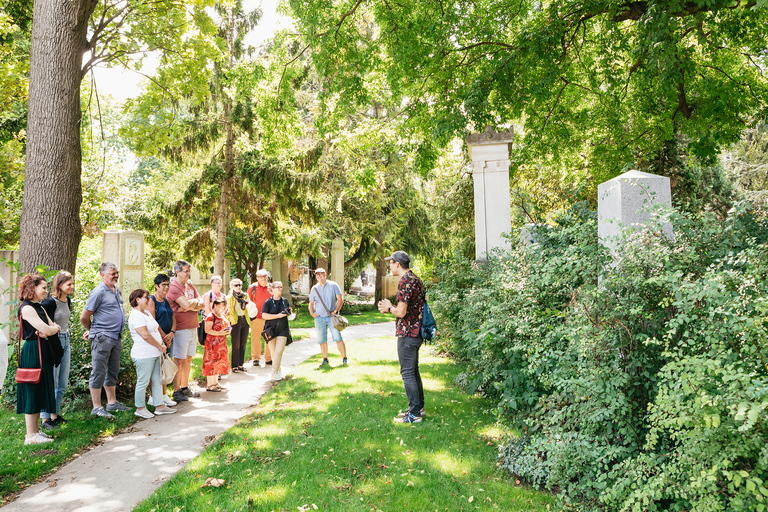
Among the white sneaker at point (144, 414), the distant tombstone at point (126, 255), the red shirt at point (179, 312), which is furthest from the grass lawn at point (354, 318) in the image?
the white sneaker at point (144, 414)

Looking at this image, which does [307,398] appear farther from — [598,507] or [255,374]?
[598,507]

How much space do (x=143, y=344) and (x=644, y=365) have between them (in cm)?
593

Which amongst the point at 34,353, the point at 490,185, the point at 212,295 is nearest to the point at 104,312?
the point at 34,353

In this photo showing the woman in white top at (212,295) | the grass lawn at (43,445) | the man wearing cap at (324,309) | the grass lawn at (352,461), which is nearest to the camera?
the grass lawn at (352,461)

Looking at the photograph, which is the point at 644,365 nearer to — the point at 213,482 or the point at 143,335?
the point at 213,482

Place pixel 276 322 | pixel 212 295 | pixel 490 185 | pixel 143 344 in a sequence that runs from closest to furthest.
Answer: pixel 143 344 < pixel 212 295 < pixel 276 322 < pixel 490 185

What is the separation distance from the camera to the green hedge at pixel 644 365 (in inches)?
100

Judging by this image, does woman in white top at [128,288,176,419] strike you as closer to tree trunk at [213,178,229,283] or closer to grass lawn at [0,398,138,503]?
grass lawn at [0,398,138,503]

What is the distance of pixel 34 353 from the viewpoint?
5.45 metres

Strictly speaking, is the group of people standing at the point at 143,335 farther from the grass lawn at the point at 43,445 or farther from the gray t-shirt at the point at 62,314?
the grass lawn at the point at 43,445

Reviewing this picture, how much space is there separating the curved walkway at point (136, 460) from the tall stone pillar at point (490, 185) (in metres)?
4.98

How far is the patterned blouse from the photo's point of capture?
589 cm

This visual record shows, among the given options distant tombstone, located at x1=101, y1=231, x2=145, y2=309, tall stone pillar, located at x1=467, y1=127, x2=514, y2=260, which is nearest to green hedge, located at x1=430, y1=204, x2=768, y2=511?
tall stone pillar, located at x1=467, y1=127, x2=514, y2=260

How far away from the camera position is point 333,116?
458 inches
